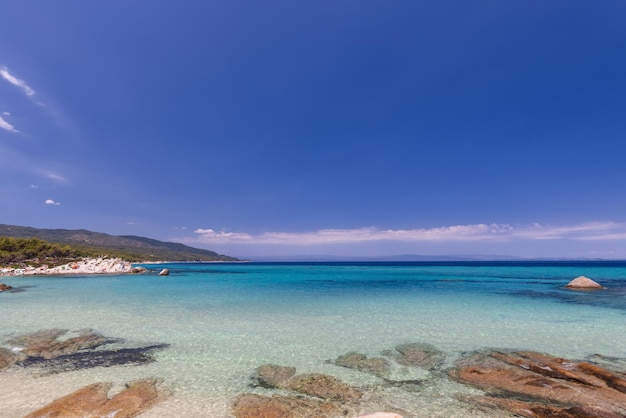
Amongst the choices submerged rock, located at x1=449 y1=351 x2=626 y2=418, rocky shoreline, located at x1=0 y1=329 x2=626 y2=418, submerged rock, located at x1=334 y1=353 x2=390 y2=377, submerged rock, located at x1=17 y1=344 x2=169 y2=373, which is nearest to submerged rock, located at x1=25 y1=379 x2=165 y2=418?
rocky shoreline, located at x1=0 y1=329 x2=626 y2=418

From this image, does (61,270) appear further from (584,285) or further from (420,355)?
(584,285)

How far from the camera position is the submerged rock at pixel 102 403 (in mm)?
8234

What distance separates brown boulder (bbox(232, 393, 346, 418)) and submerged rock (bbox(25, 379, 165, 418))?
276cm

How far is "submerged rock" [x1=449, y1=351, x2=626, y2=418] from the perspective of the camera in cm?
830

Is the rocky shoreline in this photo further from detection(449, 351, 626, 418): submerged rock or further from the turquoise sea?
the turquoise sea

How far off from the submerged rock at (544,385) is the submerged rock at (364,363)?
2.56 m

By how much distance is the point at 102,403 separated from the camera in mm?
8883

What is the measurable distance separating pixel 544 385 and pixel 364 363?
618cm

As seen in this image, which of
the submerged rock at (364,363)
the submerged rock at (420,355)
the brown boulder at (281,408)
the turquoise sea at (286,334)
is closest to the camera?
the brown boulder at (281,408)

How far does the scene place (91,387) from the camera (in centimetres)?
997

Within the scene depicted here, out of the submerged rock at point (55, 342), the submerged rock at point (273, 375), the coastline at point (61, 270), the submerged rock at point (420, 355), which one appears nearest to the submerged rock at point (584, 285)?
the submerged rock at point (420, 355)

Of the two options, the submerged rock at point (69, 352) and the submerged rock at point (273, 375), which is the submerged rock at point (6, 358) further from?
the submerged rock at point (273, 375)

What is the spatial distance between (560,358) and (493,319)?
8.86 m

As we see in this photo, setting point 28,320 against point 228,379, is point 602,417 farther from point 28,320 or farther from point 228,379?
point 28,320
